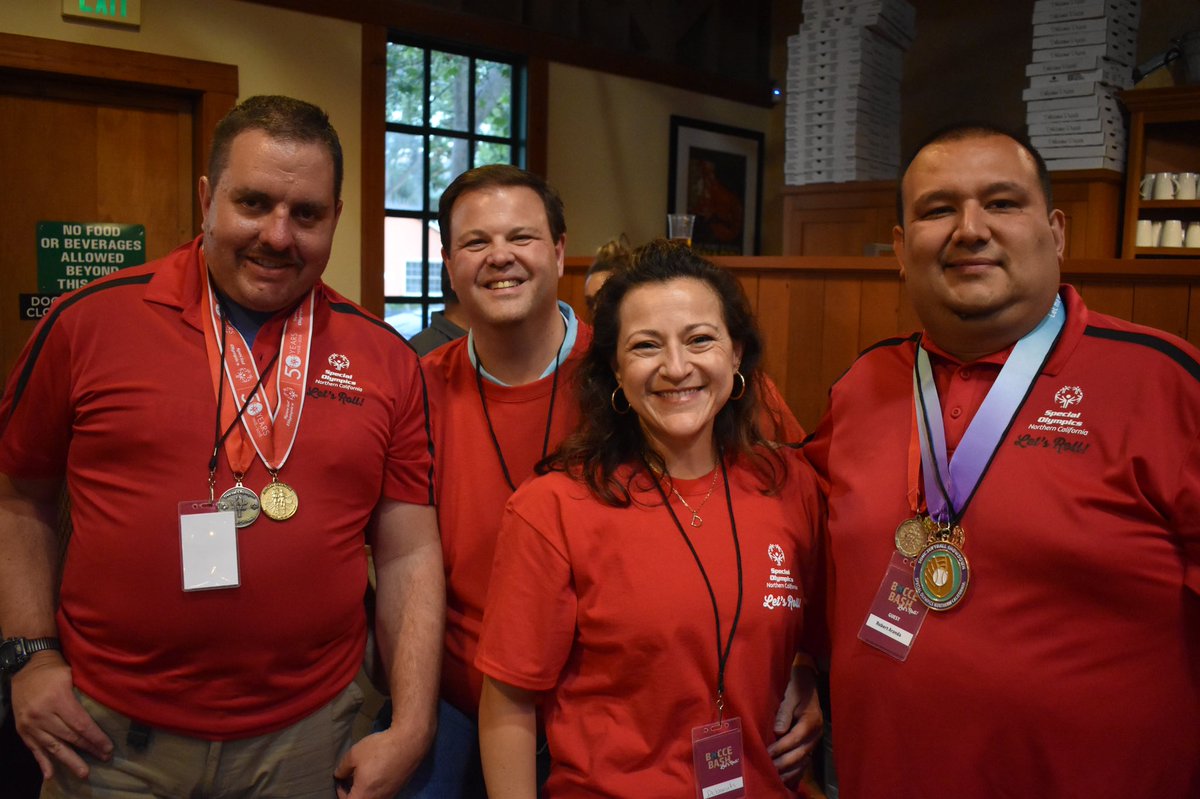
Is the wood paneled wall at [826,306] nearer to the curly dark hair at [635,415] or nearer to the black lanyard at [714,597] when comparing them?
the curly dark hair at [635,415]

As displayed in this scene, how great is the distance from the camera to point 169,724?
5.17 feet

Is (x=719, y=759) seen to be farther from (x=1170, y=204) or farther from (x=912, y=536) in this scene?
(x=1170, y=204)

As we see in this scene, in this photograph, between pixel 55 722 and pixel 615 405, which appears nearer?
pixel 55 722

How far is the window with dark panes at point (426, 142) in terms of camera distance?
16.3 feet

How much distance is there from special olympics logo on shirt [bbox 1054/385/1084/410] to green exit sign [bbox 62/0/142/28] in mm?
3993

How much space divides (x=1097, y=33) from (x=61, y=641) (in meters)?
5.21

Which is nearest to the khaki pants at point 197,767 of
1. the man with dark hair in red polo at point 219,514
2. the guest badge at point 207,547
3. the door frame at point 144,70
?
the man with dark hair in red polo at point 219,514

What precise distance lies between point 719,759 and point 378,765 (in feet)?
2.06

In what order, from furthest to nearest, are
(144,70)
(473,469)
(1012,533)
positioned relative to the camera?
1. (144,70)
2. (473,469)
3. (1012,533)

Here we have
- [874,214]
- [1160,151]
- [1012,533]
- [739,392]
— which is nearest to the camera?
[1012,533]

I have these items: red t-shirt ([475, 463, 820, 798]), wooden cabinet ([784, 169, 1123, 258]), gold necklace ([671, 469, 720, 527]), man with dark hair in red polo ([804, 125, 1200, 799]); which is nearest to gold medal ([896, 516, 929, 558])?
man with dark hair in red polo ([804, 125, 1200, 799])

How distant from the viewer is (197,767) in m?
1.60

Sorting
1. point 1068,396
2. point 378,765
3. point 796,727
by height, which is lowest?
point 378,765

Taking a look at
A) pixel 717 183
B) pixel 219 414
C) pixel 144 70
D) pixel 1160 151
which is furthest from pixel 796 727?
pixel 717 183
